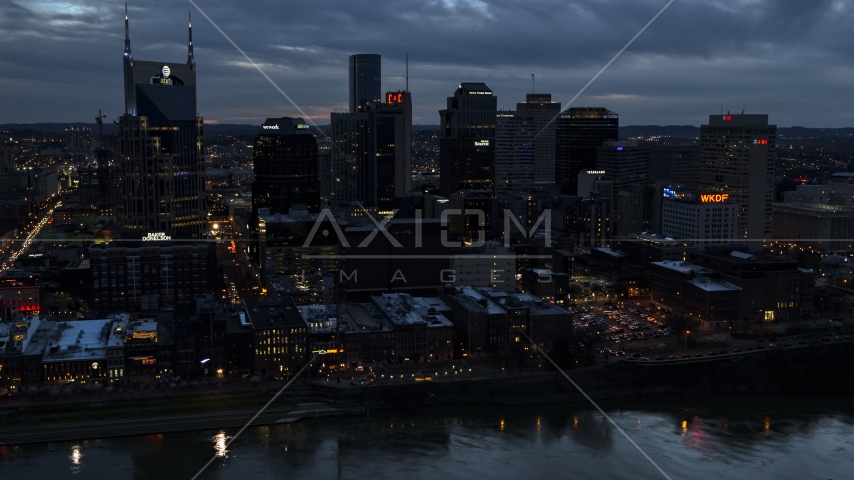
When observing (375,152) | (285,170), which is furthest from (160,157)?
(375,152)

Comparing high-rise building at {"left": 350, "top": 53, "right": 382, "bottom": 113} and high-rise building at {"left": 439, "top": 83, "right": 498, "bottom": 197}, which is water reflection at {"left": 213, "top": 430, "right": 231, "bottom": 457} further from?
high-rise building at {"left": 350, "top": 53, "right": 382, "bottom": 113}

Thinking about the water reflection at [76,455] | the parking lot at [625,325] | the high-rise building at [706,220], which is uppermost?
the high-rise building at [706,220]

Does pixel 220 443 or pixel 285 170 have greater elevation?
pixel 285 170

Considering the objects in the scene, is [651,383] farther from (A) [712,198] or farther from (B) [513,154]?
(B) [513,154]

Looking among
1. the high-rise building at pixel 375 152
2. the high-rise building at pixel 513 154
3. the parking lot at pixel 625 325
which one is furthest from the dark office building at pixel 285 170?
the parking lot at pixel 625 325

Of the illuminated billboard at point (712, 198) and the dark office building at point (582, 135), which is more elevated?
the dark office building at point (582, 135)

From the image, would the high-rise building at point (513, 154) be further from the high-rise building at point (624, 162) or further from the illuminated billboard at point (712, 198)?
the illuminated billboard at point (712, 198)

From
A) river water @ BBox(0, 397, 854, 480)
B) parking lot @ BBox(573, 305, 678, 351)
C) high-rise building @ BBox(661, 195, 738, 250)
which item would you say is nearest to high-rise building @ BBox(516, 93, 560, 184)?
high-rise building @ BBox(661, 195, 738, 250)
